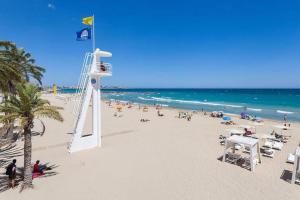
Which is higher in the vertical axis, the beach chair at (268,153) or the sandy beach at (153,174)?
the beach chair at (268,153)

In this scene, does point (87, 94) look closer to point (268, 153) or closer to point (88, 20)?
point (88, 20)

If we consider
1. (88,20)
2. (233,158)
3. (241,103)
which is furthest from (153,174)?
(241,103)

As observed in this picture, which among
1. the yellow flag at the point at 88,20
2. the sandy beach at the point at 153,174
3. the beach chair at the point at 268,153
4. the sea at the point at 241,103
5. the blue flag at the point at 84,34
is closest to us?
the sandy beach at the point at 153,174

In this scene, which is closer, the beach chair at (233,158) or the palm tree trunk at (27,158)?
the palm tree trunk at (27,158)

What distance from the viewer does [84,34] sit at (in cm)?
1134

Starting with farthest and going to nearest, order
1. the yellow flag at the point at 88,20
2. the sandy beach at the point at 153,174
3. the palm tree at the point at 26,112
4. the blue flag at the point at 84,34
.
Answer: the yellow flag at the point at 88,20
the blue flag at the point at 84,34
the sandy beach at the point at 153,174
the palm tree at the point at 26,112

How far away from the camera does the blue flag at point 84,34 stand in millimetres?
11219

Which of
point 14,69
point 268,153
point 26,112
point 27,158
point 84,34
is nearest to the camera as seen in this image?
point 26,112

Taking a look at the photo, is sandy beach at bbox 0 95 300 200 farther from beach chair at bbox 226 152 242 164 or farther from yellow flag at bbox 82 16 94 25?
yellow flag at bbox 82 16 94 25

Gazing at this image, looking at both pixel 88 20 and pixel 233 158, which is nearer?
pixel 233 158

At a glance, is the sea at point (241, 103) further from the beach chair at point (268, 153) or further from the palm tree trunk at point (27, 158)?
the palm tree trunk at point (27, 158)

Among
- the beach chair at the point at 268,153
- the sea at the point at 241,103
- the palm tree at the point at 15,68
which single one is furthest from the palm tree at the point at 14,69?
the sea at the point at 241,103

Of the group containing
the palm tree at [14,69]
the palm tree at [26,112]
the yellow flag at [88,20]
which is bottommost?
the palm tree at [26,112]

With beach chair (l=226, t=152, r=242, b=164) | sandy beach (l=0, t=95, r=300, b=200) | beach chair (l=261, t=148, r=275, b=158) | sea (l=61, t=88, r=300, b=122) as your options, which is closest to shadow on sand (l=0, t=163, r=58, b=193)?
sandy beach (l=0, t=95, r=300, b=200)
